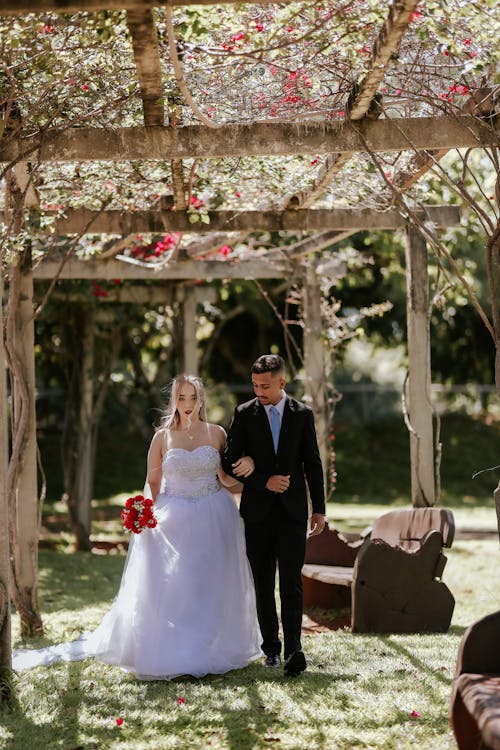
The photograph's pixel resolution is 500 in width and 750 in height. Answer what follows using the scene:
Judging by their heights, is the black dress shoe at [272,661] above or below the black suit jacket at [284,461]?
below

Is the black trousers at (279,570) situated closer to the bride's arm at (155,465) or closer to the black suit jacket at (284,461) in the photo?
the black suit jacket at (284,461)

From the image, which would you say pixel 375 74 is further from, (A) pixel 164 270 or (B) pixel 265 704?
(A) pixel 164 270

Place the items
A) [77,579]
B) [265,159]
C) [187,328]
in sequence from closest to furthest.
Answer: [265,159]
[77,579]
[187,328]

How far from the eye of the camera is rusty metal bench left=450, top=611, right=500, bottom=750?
11.1 feet

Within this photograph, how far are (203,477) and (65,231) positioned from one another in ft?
8.28

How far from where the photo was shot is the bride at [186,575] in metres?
5.57

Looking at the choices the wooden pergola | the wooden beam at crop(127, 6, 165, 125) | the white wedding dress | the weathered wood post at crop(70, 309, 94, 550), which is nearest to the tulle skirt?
the white wedding dress

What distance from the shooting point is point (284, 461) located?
5.52m

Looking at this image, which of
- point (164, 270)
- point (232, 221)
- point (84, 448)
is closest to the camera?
point (232, 221)

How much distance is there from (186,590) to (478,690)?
7.87ft

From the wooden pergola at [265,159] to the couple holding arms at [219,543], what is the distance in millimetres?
1120

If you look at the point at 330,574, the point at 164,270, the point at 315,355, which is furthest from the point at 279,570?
the point at 164,270

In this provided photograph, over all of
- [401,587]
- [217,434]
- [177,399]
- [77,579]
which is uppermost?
[177,399]

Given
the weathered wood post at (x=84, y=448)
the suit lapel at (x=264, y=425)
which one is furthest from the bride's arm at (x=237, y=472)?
the weathered wood post at (x=84, y=448)
